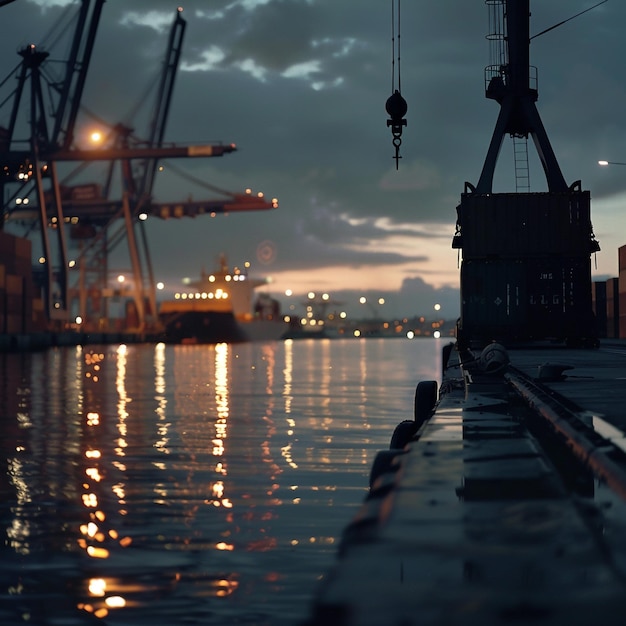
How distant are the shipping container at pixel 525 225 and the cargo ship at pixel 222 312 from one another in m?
107

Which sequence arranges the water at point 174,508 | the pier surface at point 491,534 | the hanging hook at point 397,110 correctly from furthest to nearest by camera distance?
the hanging hook at point 397,110 → the water at point 174,508 → the pier surface at point 491,534

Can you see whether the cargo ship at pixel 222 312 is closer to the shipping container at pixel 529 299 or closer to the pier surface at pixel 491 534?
the shipping container at pixel 529 299

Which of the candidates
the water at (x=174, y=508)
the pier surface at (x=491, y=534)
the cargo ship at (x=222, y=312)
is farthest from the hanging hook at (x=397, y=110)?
the cargo ship at (x=222, y=312)

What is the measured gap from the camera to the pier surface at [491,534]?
353 cm

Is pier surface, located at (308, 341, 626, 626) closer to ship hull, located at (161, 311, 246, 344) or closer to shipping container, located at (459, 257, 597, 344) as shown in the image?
shipping container, located at (459, 257, 597, 344)

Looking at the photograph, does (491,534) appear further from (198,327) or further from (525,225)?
(198,327)

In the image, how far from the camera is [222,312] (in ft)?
476

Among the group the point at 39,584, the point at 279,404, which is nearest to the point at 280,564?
the point at 39,584

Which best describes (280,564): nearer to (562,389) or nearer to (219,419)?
(562,389)

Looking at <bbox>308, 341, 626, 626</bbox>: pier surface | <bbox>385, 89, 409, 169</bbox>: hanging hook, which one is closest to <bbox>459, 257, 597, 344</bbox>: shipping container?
<bbox>385, 89, 409, 169</bbox>: hanging hook

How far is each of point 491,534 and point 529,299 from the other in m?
29.0

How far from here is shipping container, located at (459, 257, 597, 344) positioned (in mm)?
33250

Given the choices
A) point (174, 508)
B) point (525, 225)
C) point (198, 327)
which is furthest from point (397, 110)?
point (198, 327)

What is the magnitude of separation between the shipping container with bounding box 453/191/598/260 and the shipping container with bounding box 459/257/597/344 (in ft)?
1.32
